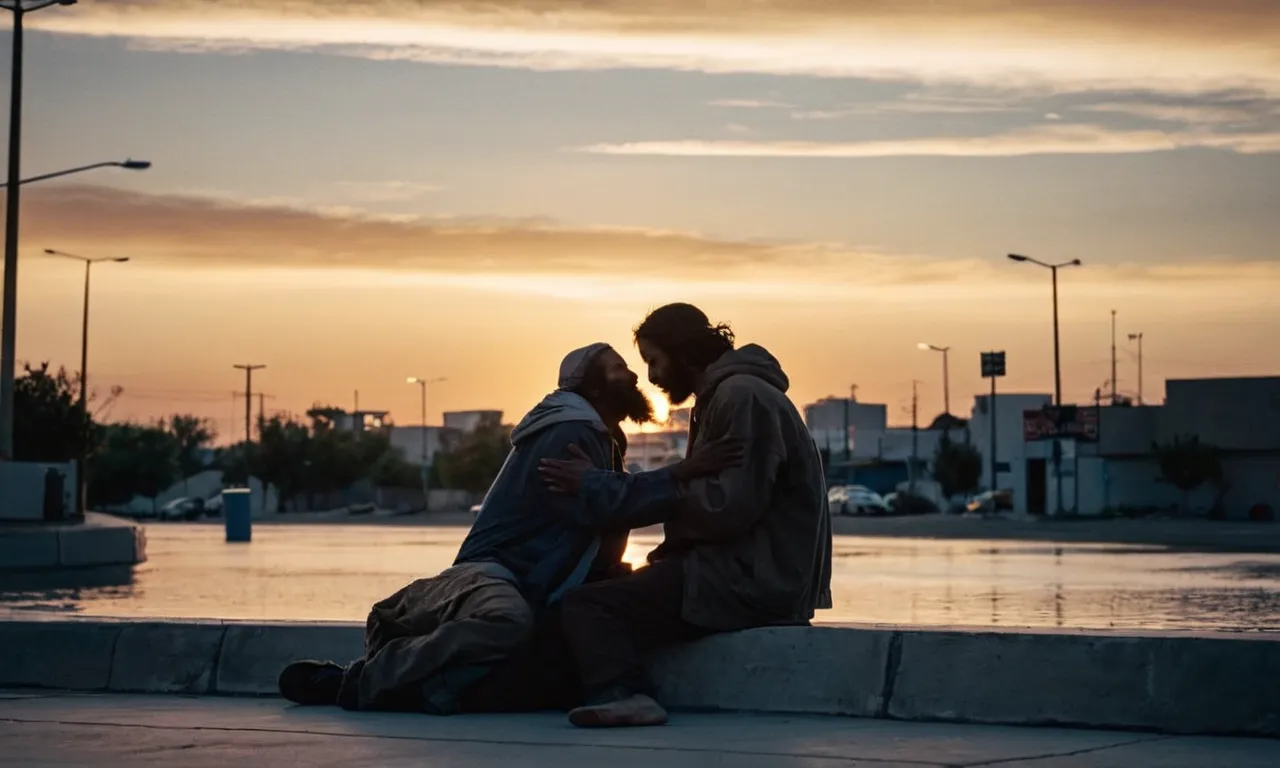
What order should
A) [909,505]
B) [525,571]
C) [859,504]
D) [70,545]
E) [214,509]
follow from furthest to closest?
[214,509] < [909,505] < [859,504] < [70,545] < [525,571]

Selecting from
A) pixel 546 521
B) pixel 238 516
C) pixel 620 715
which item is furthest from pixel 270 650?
pixel 238 516

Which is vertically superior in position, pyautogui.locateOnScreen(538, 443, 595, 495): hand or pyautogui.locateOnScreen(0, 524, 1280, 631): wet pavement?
pyautogui.locateOnScreen(538, 443, 595, 495): hand

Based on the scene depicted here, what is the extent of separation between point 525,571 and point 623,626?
58 centimetres

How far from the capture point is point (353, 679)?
8.20 m

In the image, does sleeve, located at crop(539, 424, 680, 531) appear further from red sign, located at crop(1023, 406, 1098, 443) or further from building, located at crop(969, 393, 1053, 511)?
building, located at crop(969, 393, 1053, 511)

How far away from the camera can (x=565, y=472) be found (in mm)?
7859

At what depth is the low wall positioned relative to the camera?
711 cm

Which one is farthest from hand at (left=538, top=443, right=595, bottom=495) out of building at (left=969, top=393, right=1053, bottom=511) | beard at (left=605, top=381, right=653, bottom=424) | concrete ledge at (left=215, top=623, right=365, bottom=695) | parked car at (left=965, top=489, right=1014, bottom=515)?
building at (left=969, top=393, right=1053, bottom=511)

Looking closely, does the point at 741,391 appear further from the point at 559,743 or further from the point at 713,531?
the point at 559,743

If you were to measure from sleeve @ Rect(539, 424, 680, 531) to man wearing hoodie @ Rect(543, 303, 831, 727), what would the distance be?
17 mm

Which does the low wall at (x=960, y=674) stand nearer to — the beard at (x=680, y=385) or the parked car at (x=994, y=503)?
the beard at (x=680, y=385)

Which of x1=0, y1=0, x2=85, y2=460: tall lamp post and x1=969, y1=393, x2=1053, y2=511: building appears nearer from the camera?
x1=0, y1=0, x2=85, y2=460: tall lamp post

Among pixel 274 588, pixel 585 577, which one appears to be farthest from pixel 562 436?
pixel 274 588

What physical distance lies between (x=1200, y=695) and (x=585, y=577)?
2.41 m
